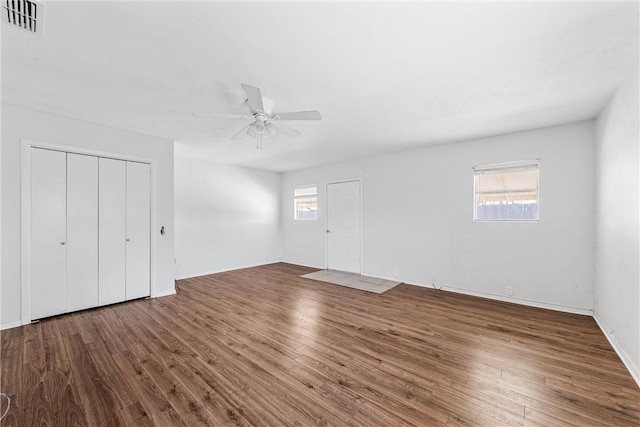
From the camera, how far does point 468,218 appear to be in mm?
4285

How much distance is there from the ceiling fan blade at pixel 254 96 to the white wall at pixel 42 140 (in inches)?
99.5

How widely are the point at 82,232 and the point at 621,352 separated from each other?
6155 mm

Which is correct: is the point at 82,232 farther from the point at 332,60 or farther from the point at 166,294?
the point at 332,60

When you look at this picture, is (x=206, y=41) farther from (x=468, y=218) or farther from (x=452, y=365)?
(x=468, y=218)

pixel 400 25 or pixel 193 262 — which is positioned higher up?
pixel 400 25

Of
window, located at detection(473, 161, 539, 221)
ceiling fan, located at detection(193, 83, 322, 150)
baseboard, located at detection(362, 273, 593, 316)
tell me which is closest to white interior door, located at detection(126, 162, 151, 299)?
ceiling fan, located at detection(193, 83, 322, 150)

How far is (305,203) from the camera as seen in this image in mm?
6965

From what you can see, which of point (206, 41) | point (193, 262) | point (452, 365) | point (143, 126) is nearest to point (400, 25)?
point (206, 41)

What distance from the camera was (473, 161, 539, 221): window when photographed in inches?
150

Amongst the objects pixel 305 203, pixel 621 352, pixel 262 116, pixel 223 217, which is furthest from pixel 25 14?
pixel 305 203

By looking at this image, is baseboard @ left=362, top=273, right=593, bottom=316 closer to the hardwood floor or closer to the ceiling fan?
the hardwood floor

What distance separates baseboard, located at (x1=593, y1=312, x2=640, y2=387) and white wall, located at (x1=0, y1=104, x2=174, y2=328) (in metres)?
5.49

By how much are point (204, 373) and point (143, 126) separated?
3.35m

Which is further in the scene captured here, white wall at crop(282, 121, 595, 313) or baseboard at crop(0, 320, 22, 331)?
white wall at crop(282, 121, 595, 313)
